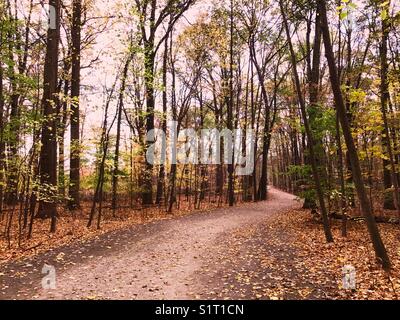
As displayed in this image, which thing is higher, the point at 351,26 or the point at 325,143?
the point at 351,26

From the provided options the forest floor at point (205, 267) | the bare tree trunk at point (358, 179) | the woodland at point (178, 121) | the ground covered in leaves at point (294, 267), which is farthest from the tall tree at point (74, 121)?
the bare tree trunk at point (358, 179)

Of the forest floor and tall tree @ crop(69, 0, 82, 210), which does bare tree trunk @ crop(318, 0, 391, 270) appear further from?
tall tree @ crop(69, 0, 82, 210)

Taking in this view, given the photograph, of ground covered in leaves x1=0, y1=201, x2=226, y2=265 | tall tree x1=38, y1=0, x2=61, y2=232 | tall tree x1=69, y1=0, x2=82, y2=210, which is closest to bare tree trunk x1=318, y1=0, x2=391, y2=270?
ground covered in leaves x1=0, y1=201, x2=226, y2=265

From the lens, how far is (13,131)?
14680 mm

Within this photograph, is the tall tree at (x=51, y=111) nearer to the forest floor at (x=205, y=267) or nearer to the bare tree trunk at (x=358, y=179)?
the forest floor at (x=205, y=267)

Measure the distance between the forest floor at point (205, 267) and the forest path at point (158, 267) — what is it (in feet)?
0.07

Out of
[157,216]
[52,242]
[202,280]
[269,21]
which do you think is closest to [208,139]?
[269,21]

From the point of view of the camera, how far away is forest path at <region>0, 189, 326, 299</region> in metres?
6.56

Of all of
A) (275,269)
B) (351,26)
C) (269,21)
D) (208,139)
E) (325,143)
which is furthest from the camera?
(208,139)

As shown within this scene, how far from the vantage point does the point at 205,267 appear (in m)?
8.25

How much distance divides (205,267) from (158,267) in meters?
1.25

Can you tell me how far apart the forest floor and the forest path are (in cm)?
2
